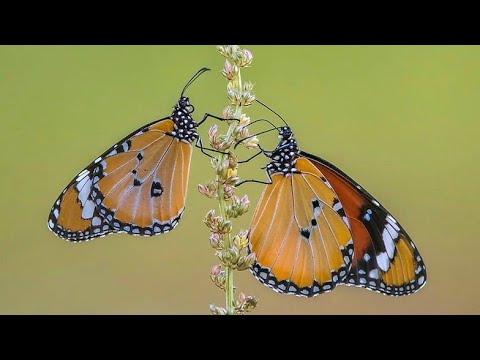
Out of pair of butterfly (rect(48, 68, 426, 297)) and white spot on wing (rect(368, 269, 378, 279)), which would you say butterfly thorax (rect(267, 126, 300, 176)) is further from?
white spot on wing (rect(368, 269, 378, 279))

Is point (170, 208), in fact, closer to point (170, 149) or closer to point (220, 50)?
point (170, 149)

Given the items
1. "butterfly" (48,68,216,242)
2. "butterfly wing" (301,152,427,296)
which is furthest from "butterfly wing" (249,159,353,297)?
"butterfly" (48,68,216,242)

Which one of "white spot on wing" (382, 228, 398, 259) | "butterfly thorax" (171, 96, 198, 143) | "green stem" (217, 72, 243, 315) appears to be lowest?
"green stem" (217, 72, 243, 315)

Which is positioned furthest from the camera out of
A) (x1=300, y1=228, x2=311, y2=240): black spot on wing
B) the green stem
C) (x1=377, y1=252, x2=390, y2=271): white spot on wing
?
(x1=300, y1=228, x2=311, y2=240): black spot on wing

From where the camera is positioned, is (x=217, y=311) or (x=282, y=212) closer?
(x=217, y=311)

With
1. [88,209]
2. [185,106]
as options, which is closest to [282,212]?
[185,106]

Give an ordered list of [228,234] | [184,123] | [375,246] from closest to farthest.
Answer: [228,234], [184,123], [375,246]

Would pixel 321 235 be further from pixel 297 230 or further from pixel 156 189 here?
pixel 156 189
